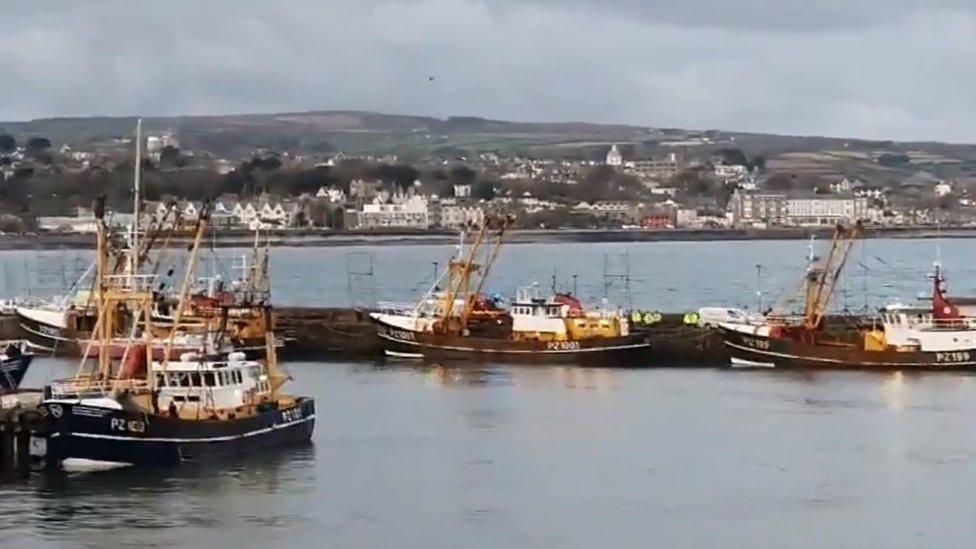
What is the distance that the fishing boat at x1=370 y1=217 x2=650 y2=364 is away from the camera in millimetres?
57500

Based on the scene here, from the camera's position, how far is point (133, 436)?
35562 mm

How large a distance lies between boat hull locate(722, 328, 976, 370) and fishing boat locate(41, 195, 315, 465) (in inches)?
742

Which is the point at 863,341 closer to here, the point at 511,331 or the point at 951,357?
the point at 951,357

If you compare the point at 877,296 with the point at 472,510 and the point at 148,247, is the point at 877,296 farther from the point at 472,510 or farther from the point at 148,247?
the point at 472,510

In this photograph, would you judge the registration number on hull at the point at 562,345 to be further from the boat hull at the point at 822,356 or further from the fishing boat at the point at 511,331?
the boat hull at the point at 822,356

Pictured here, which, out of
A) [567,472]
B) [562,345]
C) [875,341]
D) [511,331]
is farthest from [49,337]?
[567,472]

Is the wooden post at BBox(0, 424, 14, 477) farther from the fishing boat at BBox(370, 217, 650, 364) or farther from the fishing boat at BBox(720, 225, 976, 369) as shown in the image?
the fishing boat at BBox(720, 225, 976, 369)

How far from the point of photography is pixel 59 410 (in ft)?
116

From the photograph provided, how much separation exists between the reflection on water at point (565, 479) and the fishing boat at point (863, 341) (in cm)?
428

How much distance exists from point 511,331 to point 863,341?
31.7 ft

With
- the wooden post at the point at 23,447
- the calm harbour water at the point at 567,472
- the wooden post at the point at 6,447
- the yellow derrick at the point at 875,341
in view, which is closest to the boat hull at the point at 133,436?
the calm harbour water at the point at 567,472

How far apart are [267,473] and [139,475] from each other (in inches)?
83.8

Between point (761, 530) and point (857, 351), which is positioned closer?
point (761, 530)

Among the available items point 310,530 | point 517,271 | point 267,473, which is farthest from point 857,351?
point 517,271
